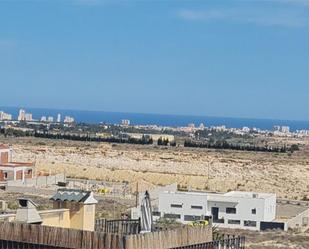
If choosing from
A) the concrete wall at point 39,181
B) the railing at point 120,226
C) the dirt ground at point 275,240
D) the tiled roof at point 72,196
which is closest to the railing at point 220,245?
the railing at point 120,226

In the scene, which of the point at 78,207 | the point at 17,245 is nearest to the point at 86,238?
the point at 17,245

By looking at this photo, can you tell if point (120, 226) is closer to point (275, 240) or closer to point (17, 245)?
point (17, 245)

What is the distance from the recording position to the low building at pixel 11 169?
6494 cm

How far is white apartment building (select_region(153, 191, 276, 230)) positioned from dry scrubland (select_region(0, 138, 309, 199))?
19.3m

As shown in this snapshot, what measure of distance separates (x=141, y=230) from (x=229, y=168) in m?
72.8

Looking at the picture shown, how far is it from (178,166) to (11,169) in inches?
1182

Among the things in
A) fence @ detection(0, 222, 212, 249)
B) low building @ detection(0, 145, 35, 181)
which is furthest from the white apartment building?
fence @ detection(0, 222, 212, 249)

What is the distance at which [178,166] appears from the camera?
9119 cm

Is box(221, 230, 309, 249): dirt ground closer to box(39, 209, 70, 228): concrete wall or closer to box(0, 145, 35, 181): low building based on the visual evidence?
box(39, 209, 70, 228): concrete wall

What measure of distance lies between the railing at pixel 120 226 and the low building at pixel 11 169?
46880mm

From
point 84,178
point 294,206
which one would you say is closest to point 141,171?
point 84,178

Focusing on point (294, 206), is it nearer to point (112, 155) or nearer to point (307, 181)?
point (307, 181)

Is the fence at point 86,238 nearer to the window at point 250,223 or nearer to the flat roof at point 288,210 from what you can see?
the window at point 250,223

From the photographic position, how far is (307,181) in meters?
81.2
